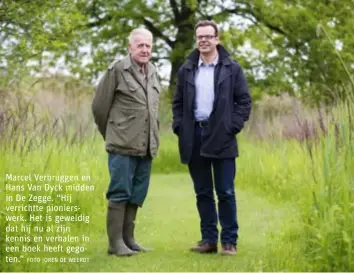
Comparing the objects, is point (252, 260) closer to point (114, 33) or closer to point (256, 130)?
point (256, 130)

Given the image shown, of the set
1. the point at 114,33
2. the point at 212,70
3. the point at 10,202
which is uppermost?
the point at 114,33

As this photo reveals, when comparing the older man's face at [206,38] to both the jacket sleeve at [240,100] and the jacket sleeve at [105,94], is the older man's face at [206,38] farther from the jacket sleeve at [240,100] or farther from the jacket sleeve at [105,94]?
the jacket sleeve at [105,94]

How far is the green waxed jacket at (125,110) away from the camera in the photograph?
21.3 ft

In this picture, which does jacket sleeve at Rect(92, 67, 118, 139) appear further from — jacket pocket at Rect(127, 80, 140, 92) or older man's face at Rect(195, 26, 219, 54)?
older man's face at Rect(195, 26, 219, 54)

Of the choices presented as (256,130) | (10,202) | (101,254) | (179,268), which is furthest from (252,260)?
(256,130)

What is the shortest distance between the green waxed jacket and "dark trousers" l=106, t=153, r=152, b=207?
0.28 ft

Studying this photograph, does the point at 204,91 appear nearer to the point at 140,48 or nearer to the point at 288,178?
the point at 140,48

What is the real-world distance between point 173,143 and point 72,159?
800 centimetres

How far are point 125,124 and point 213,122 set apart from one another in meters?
0.74

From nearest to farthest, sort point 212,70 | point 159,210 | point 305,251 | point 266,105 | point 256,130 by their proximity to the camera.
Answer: point 305,251 < point 212,70 < point 159,210 < point 256,130 < point 266,105

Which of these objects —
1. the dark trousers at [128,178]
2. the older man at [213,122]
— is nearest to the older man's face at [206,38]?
the older man at [213,122]

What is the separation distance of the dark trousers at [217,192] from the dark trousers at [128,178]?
43cm

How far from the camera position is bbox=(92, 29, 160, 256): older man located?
6496 mm

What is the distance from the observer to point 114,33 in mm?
21281
